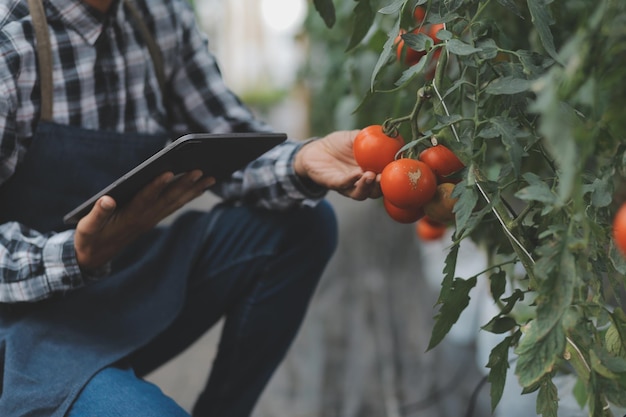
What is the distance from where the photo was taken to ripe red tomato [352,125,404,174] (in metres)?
0.74

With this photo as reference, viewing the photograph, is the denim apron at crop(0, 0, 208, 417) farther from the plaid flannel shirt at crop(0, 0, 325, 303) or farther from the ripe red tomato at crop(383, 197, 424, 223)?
the ripe red tomato at crop(383, 197, 424, 223)

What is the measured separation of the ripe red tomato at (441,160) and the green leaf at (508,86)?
0.11m

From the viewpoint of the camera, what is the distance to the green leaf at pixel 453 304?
2.21 ft

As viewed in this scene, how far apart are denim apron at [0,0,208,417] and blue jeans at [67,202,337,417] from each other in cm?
5

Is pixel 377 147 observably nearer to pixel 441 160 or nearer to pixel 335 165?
pixel 441 160

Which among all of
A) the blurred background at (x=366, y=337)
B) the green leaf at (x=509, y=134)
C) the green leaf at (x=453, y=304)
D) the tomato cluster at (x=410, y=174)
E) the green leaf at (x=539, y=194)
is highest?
the green leaf at (x=509, y=134)

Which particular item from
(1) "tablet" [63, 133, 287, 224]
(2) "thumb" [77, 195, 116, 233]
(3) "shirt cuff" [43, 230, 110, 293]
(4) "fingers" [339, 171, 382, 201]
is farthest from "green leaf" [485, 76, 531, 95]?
(3) "shirt cuff" [43, 230, 110, 293]

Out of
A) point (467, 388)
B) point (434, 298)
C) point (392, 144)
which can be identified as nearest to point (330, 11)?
point (392, 144)

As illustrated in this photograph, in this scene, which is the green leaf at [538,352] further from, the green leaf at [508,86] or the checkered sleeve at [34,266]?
the checkered sleeve at [34,266]

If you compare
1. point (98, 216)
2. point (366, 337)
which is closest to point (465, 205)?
point (98, 216)

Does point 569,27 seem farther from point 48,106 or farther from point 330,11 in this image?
point 48,106

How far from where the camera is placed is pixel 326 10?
79 centimetres

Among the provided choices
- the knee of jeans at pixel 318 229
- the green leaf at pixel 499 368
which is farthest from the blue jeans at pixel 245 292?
the green leaf at pixel 499 368

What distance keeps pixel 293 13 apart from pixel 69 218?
3.37 m
